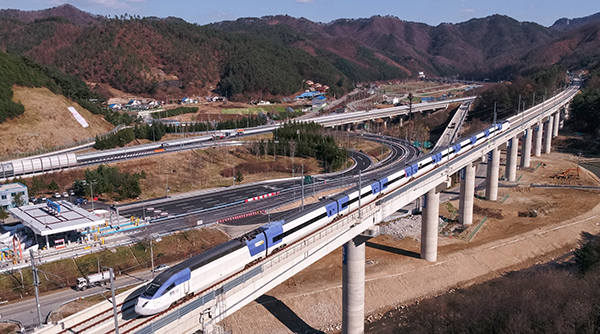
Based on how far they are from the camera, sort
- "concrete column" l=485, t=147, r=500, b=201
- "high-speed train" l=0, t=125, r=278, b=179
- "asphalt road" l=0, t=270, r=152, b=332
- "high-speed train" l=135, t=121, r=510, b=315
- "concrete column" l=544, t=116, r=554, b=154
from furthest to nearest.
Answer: "concrete column" l=544, t=116, r=554, b=154, "concrete column" l=485, t=147, r=500, b=201, "high-speed train" l=0, t=125, r=278, b=179, "asphalt road" l=0, t=270, r=152, b=332, "high-speed train" l=135, t=121, r=510, b=315

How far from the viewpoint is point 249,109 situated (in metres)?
161

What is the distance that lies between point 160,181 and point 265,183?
1687 centimetres

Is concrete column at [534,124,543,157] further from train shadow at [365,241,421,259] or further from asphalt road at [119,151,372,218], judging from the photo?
train shadow at [365,241,421,259]

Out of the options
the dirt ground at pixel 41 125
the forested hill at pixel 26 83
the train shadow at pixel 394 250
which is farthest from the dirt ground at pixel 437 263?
the forested hill at pixel 26 83

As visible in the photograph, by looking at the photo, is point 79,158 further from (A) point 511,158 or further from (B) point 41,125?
(A) point 511,158

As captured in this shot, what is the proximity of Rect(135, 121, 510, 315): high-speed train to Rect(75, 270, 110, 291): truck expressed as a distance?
1851 centimetres

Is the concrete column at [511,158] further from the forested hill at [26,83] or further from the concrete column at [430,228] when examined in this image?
the forested hill at [26,83]

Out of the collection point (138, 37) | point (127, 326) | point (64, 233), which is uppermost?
point (138, 37)

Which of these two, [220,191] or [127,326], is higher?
[127,326]

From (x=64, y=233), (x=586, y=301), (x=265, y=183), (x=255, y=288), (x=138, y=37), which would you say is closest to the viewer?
(x=255, y=288)

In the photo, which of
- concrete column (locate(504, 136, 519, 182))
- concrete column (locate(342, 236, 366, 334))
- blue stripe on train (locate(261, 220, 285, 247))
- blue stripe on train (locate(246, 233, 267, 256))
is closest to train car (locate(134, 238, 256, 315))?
blue stripe on train (locate(246, 233, 267, 256))

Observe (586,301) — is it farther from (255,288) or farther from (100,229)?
(100,229)

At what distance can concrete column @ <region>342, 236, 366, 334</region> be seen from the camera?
38812 millimetres

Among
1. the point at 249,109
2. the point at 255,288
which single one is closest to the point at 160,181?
the point at 255,288
